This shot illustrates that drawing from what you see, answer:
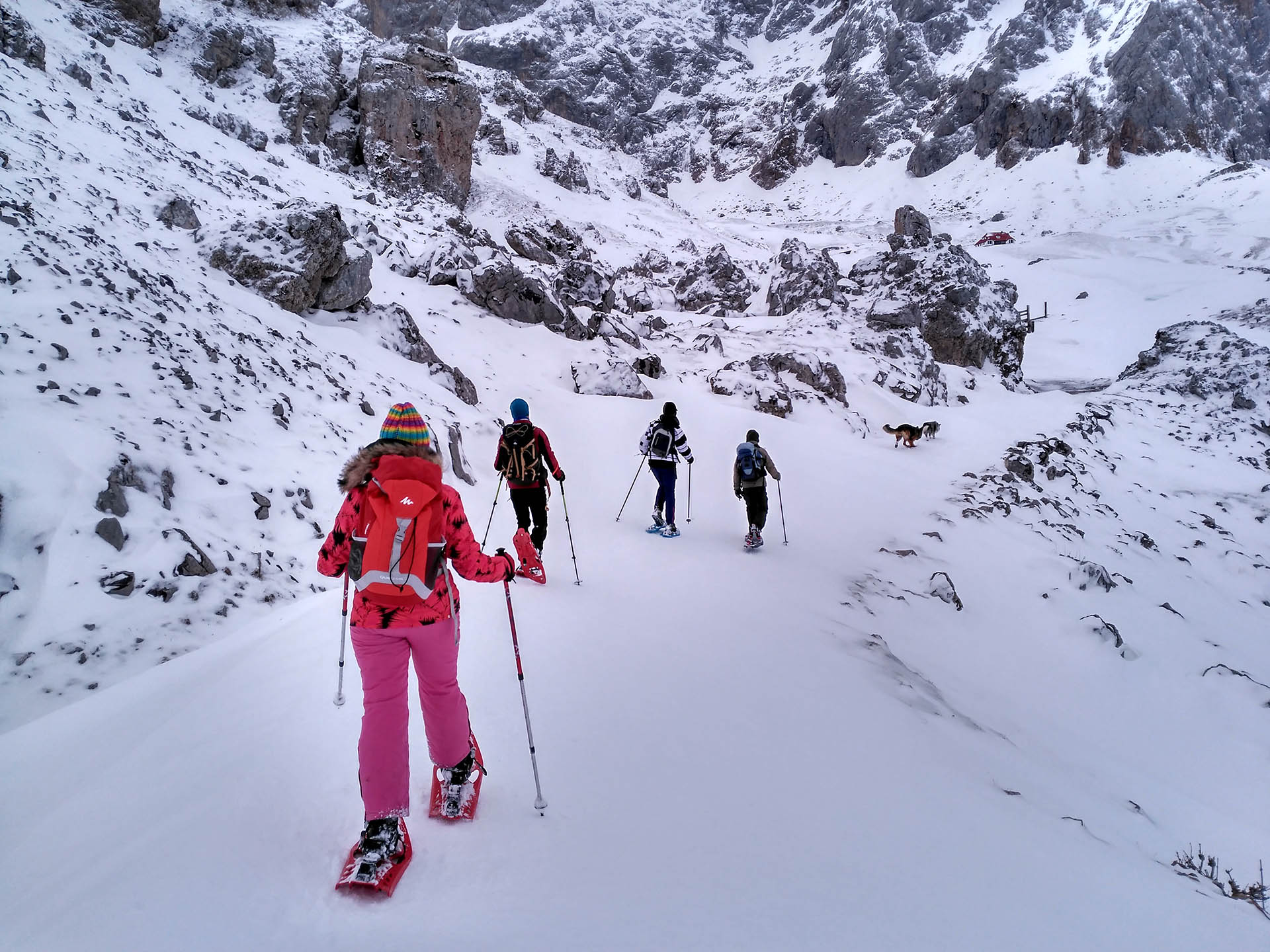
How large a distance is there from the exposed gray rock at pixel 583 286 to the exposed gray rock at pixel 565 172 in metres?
27.6

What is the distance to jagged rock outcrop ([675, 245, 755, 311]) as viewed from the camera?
3444 centimetres

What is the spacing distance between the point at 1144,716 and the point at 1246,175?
62.4 meters

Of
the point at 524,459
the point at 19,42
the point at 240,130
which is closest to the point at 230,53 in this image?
the point at 240,130

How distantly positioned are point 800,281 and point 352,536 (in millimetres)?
31829

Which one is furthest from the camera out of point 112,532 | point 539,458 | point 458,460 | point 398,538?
point 458,460

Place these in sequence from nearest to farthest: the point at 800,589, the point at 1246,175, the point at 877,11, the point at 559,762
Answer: the point at 559,762, the point at 800,589, the point at 1246,175, the point at 877,11

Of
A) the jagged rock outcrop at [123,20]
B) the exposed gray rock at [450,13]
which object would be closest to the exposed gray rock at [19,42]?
the jagged rock outcrop at [123,20]

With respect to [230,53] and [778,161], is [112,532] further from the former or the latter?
[778,161]

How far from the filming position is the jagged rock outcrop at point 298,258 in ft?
39.5

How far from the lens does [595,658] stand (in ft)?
15.3

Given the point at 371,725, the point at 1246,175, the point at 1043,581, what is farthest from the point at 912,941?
the point at 1246,175

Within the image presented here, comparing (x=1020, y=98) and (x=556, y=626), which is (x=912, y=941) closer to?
(x=556, y=626)

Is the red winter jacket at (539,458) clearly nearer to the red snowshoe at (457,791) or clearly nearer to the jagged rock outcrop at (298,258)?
the red snowshoe at (457,791)

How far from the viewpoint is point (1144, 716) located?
20.7 feet
